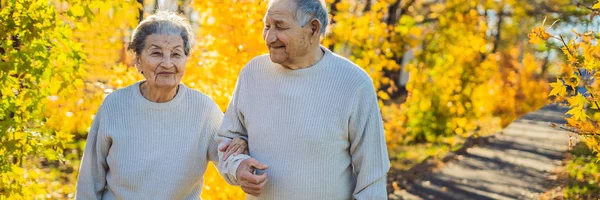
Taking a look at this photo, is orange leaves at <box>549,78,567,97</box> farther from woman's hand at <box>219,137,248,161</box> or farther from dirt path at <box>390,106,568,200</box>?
dirt path at <box>390,106,568,200</box>

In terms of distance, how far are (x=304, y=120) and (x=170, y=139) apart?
0.56 metres

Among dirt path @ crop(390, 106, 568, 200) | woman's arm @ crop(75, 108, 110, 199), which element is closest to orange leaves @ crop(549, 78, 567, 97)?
woman's arm @ crop(75, 108, 110, 199)

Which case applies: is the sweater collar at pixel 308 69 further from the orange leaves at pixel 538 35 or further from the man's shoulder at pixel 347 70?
the orange leaves at pixel 538 35

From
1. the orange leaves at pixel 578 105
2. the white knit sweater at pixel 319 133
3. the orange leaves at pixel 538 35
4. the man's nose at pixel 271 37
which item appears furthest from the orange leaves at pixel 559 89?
the man's nose at pixel 271 37

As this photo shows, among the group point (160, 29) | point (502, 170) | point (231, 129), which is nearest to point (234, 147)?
point (231, 129)

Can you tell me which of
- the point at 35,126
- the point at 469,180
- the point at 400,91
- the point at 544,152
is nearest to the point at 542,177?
the point at 469,180

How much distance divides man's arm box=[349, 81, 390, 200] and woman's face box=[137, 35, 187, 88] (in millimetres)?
655

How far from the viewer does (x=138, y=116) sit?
120 inches

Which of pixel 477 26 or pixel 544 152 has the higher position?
pixel 477 26

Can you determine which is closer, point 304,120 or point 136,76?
point 304,120

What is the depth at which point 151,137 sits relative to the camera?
9.95 feet

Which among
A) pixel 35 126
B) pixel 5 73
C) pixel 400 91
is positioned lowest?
pixel 400 91

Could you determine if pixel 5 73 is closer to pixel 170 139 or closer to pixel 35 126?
pixel 35 126

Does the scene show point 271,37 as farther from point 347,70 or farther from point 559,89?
point 559,89
